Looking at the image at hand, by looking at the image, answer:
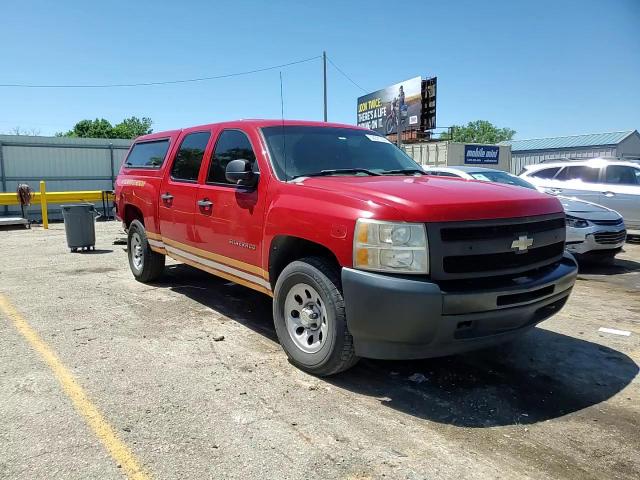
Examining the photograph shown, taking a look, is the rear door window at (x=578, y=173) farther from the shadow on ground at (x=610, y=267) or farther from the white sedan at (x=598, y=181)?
the shadow on ground at (x=610, y=267)

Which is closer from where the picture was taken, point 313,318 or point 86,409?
point 86,409

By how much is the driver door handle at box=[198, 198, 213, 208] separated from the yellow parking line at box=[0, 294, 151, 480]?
1.87 meters

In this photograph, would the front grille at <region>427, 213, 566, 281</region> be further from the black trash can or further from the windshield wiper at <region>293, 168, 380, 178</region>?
the black trash can

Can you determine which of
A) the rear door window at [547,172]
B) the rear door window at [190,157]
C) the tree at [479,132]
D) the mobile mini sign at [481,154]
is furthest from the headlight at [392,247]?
the tree at [479,132]

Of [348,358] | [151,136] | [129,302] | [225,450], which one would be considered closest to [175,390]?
[225,450]

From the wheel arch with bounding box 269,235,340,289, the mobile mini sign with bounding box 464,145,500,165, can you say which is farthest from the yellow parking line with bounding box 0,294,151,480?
the mobile mini sign with bounding box 464,145,500,165

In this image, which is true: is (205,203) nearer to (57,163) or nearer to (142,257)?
(142,257)

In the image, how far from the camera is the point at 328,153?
4719 millimetres

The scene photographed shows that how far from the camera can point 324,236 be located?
11.9 feet

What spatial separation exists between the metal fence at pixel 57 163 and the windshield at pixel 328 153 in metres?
18.4

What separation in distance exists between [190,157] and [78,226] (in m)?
5.66

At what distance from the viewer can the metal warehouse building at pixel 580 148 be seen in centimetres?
4612

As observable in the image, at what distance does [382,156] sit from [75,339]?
3361 millimetres

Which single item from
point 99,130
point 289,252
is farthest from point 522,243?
point 99,130
